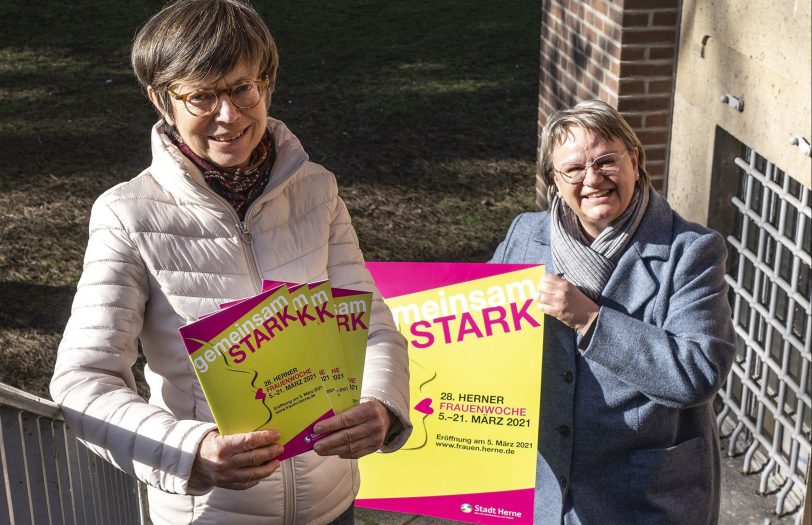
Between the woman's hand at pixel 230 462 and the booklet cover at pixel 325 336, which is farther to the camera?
the booklet cover at pixel 325 336

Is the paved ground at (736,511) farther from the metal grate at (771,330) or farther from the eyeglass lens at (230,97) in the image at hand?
the eyeglass lens at (230,97)

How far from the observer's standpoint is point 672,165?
5.89 meters

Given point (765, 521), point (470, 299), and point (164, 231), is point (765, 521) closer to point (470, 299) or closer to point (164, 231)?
point (470, 299)

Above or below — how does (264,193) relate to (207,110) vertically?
below

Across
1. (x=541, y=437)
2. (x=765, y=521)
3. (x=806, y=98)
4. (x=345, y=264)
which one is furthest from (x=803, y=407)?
(x=345, y=264)

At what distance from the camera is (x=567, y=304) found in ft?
10.3

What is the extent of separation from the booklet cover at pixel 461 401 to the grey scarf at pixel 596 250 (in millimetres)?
245

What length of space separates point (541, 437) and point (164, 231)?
1461mm

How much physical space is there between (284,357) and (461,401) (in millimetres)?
1265

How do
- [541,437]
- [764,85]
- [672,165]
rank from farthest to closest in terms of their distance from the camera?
[672,165] < [764,85] < [541,437]

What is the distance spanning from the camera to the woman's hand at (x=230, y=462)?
92.1 inches

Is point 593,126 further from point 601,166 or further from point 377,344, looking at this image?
point 377,344

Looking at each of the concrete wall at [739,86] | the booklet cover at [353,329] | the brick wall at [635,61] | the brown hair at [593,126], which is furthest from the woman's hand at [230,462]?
the brick wall at [635,61]

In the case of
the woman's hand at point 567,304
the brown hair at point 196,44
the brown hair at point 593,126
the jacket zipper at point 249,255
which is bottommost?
the woman's hand at point 567,304
